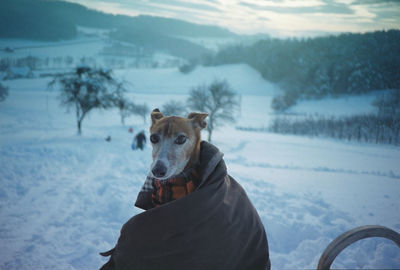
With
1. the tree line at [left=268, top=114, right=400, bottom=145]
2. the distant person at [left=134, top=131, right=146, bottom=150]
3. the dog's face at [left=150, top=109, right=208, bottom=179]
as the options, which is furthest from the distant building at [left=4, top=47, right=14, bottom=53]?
the tree line at [left=268, top=114, right=400, bottom=145]

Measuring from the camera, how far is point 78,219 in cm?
446

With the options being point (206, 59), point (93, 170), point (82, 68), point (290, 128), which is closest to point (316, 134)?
point (290, 128)

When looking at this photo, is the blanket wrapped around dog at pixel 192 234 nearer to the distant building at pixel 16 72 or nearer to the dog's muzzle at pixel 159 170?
the dog's muzzle at pixel 159 170

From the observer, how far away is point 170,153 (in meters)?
2.31

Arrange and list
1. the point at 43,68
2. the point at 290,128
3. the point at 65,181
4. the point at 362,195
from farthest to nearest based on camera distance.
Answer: the point at 43,68 → the point at 290,128 → the point at 65,181 → the point at 362,195

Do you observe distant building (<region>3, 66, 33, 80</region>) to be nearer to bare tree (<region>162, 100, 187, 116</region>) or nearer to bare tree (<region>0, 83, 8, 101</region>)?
bare tree (<region>0, 83, 8, 101</region>)

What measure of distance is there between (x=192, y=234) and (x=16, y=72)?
7.92 m

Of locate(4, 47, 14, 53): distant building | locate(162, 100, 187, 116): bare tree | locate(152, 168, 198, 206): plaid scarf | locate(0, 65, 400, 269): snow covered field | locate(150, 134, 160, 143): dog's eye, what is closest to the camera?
locate(152, 168, 198, 206): plaid scarf

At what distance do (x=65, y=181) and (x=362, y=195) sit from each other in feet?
23.5

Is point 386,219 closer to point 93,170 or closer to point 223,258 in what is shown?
point 223,258

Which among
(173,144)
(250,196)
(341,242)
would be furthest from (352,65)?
(173,144)

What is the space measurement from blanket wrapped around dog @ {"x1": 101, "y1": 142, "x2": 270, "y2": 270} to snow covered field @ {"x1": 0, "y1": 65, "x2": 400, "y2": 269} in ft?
6.18

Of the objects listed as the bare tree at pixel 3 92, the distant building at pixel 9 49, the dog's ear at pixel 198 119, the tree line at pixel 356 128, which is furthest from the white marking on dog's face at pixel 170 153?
the bare tree at pixel 3 92

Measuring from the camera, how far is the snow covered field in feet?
11.6
